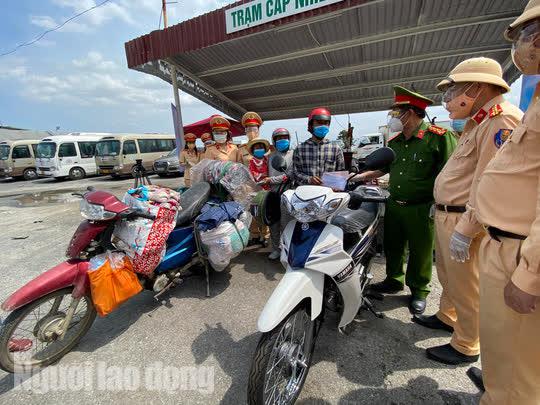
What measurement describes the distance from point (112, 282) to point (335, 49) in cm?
579

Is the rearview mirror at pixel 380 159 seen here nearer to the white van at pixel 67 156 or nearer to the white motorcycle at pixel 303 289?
the white motorcycle at pixel 303 289

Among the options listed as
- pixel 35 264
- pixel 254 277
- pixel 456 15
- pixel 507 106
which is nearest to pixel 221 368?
pixel 254 277

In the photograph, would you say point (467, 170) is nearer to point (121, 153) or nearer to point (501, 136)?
point (501, 136)

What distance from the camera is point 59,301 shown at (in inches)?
79.7

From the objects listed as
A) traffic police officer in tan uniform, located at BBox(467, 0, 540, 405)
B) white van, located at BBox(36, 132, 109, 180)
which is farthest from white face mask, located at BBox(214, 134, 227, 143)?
white van, located at BBox(36, 132, 109, 180)

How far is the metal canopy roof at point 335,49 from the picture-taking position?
441 centimetres

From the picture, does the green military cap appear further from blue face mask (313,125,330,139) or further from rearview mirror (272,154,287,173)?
rearview mirror (272,154,287,173)

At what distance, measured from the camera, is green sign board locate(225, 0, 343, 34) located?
13.5 feet

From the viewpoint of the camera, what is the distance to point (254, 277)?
316 centimetres

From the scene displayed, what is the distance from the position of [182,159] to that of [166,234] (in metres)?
4.50

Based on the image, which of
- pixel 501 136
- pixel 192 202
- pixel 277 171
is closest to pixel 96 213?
pixel 192 202

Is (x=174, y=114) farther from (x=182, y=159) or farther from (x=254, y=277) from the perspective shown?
(x=254, y=277)

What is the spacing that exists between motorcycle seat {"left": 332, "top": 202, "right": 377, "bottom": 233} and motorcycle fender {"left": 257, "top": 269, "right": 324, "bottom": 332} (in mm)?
385

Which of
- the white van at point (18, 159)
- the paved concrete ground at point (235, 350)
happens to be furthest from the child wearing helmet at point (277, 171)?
the white van at point (18, 159)
